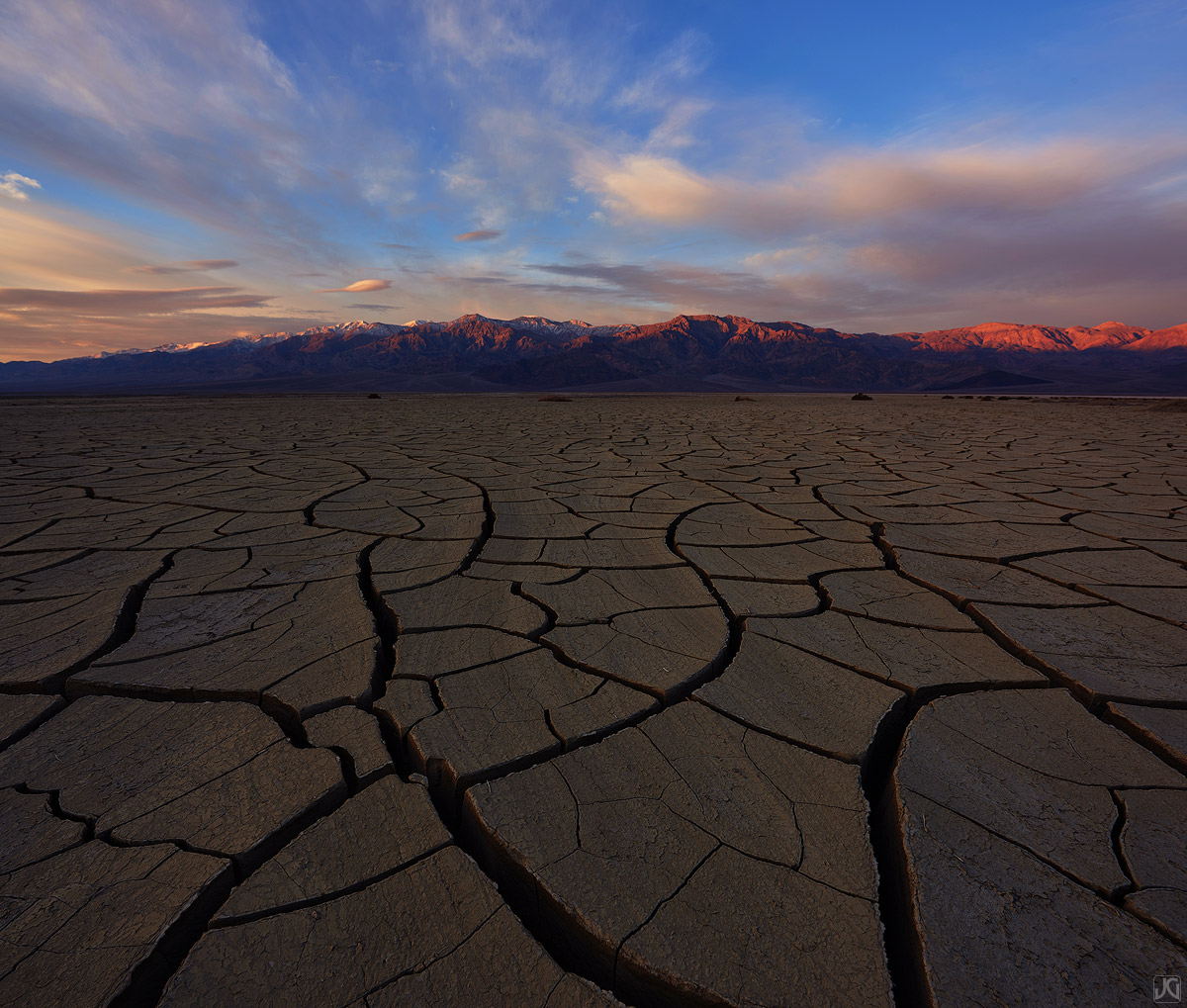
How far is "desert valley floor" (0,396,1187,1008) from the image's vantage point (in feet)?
2.22

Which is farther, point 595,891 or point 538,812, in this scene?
point 538,812

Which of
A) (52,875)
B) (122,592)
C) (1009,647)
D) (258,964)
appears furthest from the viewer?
(122,592)

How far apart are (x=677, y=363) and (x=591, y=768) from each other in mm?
109829

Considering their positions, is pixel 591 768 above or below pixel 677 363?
above

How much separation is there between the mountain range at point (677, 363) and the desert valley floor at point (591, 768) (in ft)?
168

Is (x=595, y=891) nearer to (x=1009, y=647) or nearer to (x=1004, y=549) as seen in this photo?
(x=1009, y=647)

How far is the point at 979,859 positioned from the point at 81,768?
151 cm

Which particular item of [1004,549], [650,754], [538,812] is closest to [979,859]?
[650,754]

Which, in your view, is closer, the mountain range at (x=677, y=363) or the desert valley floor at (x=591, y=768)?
the desert valley floor at (x=591, y=768)

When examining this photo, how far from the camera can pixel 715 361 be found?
327 feet

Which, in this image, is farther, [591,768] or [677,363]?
[677,363]

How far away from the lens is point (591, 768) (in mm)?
987

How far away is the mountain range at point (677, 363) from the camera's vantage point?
210 feet

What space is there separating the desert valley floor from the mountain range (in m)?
51.2
